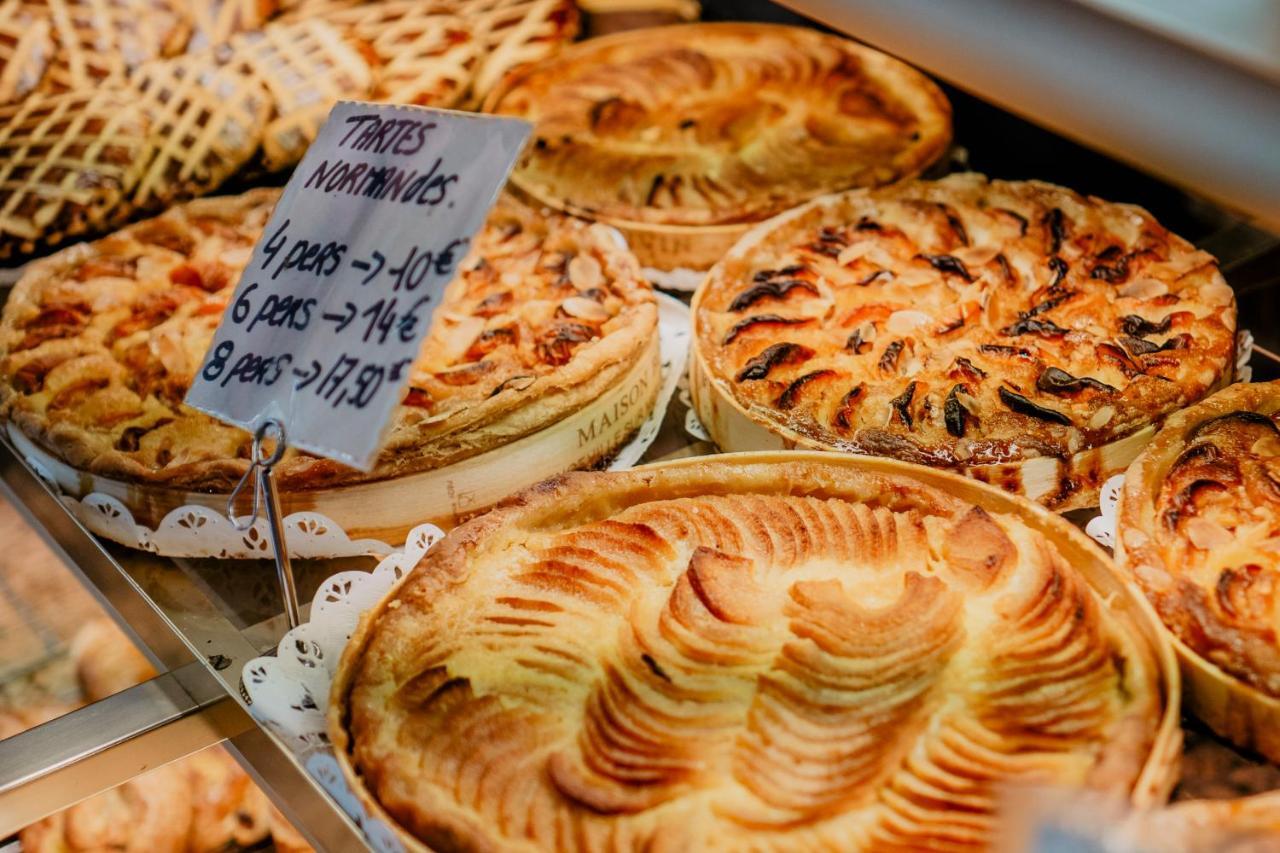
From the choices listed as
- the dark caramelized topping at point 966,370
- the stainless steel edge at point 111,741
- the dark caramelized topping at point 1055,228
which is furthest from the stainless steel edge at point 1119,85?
the stainless steel edge at point 111,741

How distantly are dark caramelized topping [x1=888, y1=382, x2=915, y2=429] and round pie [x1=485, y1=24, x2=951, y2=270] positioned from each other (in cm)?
106

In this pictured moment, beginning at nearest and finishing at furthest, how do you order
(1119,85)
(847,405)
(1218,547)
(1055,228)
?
(1119,85)
(1218,547)
(847,405)
(1055,228)

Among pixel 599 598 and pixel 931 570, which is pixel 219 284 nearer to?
pixel 599 598

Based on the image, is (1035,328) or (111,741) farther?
(1035,328)

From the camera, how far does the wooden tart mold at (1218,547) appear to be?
215 centimetres

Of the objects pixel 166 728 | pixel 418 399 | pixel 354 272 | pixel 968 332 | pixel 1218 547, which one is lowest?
pixel 166 728

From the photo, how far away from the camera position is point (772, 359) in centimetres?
323

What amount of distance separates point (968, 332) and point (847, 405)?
0.48 m

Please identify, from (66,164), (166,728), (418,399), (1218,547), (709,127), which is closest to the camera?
(1218,547)

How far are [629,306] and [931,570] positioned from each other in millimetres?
1380

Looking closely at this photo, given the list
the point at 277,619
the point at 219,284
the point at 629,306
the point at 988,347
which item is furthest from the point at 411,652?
the point at 219,284

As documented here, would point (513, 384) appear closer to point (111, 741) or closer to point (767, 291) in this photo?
point (767, 291)

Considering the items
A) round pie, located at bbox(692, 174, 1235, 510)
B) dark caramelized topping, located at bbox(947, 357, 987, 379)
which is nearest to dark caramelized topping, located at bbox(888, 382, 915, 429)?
round pie, located at bbox(692, 174, 1235, 510)

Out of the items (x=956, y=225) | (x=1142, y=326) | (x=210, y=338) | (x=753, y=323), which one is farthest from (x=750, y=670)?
(x=210, y=338)
